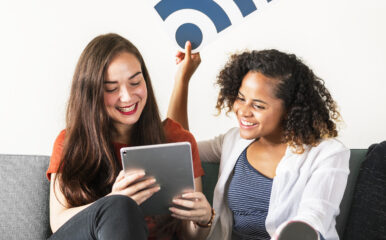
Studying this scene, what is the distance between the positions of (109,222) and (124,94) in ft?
1.54

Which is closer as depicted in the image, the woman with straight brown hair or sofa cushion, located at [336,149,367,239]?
the woman with straight brown hair

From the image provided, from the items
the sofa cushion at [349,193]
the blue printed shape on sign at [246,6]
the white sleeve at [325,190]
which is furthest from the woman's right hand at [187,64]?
the sofa cushion at [349,193]

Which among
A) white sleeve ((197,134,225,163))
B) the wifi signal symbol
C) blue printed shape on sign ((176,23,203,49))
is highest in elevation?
the wifi signal symbol

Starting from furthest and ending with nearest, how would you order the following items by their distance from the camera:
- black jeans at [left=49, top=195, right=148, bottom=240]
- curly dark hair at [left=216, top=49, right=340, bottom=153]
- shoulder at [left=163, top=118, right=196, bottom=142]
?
shoulder at [left=163, top=118, right=196, bottom=142] → curly dark hair at [left=216, top=49, right=340, bottom=153] → black jeans at [left=49, top=195, right=148, bottom=240]

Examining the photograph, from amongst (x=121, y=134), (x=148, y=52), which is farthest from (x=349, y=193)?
(x=148, y=52)

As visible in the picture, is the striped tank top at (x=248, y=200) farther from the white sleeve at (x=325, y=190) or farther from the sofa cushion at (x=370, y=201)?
the sofa cushion at (x=370, y=201)

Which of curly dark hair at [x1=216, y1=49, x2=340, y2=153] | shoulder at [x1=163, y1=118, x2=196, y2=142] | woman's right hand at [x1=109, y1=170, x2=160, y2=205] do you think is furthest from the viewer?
shoulder at [x1=163, y1=118, x2=196, y2=142]

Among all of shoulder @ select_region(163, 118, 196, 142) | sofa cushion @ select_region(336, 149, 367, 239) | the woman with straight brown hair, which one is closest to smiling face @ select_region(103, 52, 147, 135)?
the woman with straight brown hair

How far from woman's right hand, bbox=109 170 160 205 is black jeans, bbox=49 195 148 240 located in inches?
4.6

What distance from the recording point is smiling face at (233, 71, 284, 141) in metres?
1.57

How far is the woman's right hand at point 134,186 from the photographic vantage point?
1366 mm

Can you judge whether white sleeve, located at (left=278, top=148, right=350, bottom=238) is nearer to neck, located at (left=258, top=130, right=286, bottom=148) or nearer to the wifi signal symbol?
neck, located at (left=258, top=130, right=286, bottom=148)

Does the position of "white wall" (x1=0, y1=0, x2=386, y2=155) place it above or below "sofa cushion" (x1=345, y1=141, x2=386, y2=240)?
above

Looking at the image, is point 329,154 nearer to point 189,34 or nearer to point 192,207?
point 192,207
